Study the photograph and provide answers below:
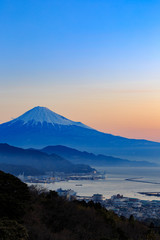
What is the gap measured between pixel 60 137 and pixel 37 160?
75.0m

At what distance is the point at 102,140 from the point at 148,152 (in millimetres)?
23446

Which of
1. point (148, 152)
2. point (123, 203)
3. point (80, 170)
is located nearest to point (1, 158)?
point (80, 170)

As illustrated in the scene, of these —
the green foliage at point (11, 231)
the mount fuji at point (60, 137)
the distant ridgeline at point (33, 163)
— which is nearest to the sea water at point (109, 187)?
the distant ridgeline at point (33, 163)

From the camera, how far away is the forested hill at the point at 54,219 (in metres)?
9.96

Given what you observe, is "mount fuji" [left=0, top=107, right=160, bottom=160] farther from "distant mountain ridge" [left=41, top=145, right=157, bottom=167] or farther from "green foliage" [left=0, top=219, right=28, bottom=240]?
"green foliage" [left=0, top=219, right=28, bottom=240]

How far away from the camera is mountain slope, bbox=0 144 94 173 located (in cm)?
8338

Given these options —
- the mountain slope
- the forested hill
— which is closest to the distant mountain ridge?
the mountain slope

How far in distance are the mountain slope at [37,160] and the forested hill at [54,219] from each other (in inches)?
2685

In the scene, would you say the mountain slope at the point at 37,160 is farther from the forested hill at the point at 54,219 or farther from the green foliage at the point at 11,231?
the green foliage at the point at 11,231

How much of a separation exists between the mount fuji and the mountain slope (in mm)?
60474

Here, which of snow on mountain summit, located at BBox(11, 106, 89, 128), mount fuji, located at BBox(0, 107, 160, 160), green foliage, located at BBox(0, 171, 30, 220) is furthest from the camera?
snow on mountain summit, located at BBox(11, 106, 89, 128)

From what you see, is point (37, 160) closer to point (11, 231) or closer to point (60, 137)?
point (60, 137)

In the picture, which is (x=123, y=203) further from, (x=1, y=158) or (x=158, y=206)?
(x=1, y=158)

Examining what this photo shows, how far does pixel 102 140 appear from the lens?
6649 inches
